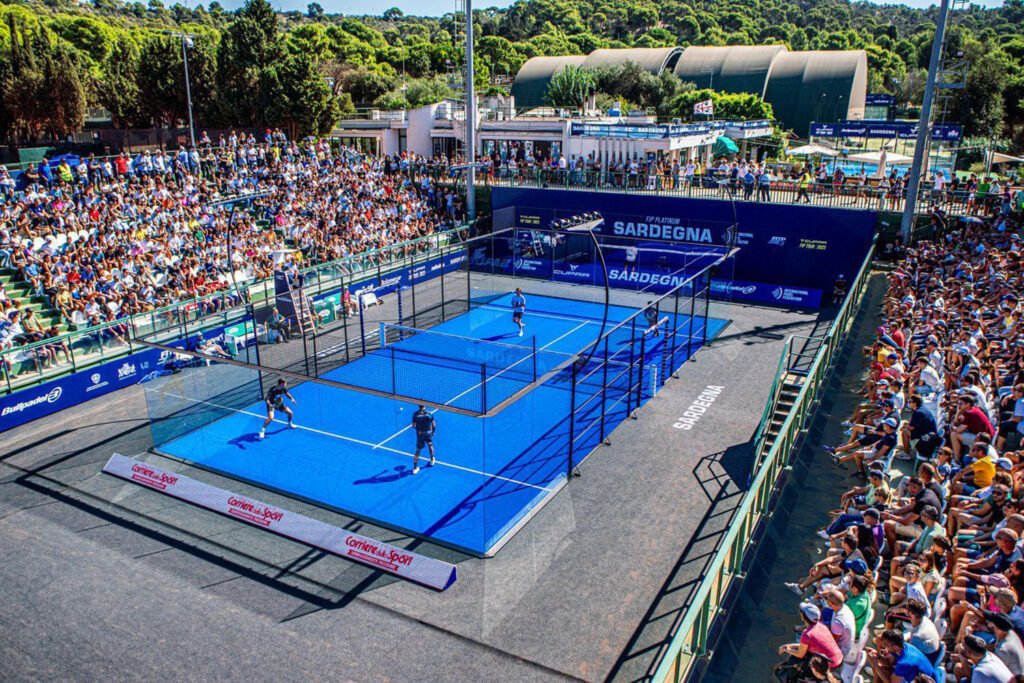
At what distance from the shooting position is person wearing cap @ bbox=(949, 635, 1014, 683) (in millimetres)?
6566

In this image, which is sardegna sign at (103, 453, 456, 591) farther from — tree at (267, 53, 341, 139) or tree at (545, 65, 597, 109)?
tree at (545, 65, 597, 109)

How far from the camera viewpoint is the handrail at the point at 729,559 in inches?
313

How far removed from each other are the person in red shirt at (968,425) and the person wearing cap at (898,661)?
5337 millimetres

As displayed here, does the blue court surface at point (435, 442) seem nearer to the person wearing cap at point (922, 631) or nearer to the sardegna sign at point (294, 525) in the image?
the sardegna sign at point (294, 525)

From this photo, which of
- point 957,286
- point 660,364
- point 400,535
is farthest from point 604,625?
point 957,286

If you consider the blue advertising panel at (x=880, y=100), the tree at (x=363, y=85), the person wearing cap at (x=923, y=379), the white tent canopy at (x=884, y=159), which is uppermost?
the tree at (x=363, y=85)

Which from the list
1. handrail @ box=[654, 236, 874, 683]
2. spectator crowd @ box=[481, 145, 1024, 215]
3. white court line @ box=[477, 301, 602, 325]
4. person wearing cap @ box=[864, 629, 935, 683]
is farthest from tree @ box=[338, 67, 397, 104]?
person wearing cap @ box=[864, 629, 935, 683]

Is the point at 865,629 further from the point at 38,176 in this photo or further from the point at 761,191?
the point at 38,176

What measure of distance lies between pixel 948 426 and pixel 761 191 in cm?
2063

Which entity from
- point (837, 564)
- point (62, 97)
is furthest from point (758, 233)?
point (62, 97)

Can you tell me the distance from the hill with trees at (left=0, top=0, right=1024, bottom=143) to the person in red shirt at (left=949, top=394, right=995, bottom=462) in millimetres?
31391

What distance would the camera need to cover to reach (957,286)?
2027 cm

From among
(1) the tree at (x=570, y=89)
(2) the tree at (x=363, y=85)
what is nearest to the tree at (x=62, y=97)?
(2) the tree at (x=363, y=85)

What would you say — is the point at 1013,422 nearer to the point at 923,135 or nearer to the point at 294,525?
the point at 294,525
